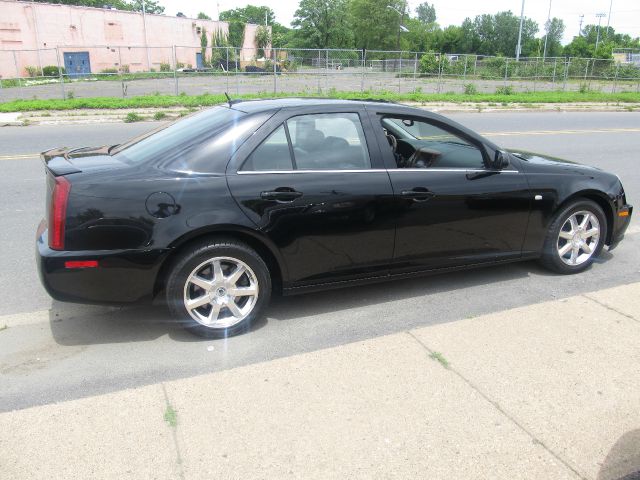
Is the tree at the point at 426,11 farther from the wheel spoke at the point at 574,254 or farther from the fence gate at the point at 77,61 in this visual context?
the wheel spoke at the point at 574,254

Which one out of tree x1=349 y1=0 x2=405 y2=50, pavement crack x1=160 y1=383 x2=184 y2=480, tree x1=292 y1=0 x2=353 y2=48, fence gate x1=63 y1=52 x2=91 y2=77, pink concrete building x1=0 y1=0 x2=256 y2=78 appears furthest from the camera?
tree x1=292 y1=0 x2=353 y2=48

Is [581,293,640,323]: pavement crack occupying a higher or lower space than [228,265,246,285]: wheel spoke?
lower

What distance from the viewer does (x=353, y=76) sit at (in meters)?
29.5

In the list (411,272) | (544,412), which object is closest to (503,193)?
(411,272)

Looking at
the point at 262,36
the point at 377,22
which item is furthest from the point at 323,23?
the point at 262,36

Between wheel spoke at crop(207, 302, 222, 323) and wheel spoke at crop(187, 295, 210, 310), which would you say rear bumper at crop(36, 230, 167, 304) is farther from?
wheel spoke at crop(207, 302, 222, 323)

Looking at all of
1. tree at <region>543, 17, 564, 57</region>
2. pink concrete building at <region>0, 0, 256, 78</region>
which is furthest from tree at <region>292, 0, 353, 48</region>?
tree at <region>543, 17, 564, 57</region>

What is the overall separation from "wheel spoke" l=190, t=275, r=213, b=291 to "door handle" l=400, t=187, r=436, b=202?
153 centimetres

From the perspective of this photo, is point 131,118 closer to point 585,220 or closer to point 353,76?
point 585,220

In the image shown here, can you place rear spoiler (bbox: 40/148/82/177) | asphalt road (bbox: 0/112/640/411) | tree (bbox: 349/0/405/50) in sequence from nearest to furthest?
asphalt road (bbox: 0/112/640/411), rear spoiler (bbox: 40/148/82/177), tree (bbox: 349/0/405/50)

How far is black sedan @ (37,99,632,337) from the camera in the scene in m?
3.45

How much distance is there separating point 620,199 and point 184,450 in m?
4.35

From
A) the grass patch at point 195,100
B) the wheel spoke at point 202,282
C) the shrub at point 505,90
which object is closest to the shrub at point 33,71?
the grass patch at point 195,100

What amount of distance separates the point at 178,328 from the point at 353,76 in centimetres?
2734
